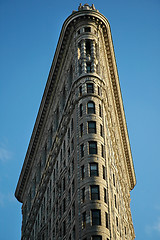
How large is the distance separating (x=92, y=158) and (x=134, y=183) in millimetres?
70601

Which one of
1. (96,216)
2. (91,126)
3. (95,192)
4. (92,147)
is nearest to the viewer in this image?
(96,216)

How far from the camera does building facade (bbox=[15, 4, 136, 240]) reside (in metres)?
72.6

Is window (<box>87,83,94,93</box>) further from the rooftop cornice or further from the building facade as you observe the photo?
the rooftop cornice

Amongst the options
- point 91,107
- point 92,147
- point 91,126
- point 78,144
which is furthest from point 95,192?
point 91,107

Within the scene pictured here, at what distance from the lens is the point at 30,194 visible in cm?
12312

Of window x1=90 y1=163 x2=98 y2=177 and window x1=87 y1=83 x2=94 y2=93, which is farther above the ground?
window x1=87 y1=83 x2=94 y2=93

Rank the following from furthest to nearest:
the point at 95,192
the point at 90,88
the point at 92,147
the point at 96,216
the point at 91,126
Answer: the point at 90,88 → the point at 91,126 → the point at 92,147 → the point at 95,192 → the point at 96,216

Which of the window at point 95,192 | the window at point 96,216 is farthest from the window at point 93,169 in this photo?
the window at point 96,216

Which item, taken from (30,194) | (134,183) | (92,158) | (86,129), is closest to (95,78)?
(86,129)

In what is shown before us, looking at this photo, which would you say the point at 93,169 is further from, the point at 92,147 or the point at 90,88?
the point at 90,88

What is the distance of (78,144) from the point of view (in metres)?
79.6

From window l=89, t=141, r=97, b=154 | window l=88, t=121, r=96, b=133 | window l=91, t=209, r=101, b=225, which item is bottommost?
window l=91, t=209, r=101, b=225

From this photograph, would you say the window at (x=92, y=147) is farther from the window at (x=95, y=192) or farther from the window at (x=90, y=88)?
the window at (x=90, y=88)

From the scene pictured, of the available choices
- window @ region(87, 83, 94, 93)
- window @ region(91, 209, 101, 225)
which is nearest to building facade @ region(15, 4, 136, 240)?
window @ region(87, 83, 94, 93)
